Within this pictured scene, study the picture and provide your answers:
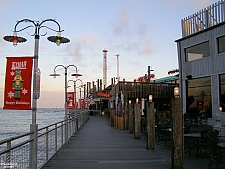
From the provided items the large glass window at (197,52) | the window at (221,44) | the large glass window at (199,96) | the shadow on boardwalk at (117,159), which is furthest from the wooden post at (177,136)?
the large glass window at (197,52)

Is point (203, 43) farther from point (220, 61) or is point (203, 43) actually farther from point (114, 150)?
point (114, 150)

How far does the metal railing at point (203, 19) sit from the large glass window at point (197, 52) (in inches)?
52.3

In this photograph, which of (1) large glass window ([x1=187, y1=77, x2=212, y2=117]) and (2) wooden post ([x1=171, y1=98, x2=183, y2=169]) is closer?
(2) wooden post ([x1=171, y1=98, x2=183, y2=169])

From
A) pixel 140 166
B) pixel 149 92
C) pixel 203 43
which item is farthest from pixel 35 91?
pixel 149 92

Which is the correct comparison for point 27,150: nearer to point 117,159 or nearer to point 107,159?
point 107,159

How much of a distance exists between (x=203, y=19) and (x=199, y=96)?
6080 millimetres

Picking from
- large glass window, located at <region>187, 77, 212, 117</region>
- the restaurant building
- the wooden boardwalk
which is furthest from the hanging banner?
large glass window, located at <region>187, 77, 212, 117</region>

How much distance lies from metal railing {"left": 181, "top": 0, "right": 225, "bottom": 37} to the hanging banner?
56.5ft

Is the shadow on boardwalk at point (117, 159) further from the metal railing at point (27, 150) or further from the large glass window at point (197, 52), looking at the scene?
the large glass window at point (197, 52)

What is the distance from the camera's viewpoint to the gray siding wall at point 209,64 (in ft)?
66.7

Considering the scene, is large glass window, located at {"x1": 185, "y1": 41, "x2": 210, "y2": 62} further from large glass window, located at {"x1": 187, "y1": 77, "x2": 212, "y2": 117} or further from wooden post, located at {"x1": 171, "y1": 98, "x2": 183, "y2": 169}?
wooden post, located at {"x1": 171, "y1": 98, "x2": 183, "y2": 169}

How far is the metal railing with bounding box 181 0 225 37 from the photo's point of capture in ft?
67.9

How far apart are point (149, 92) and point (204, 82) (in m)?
11.1

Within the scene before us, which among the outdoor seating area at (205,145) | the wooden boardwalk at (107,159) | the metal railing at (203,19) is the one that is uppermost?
the metal railing at (203,19)
